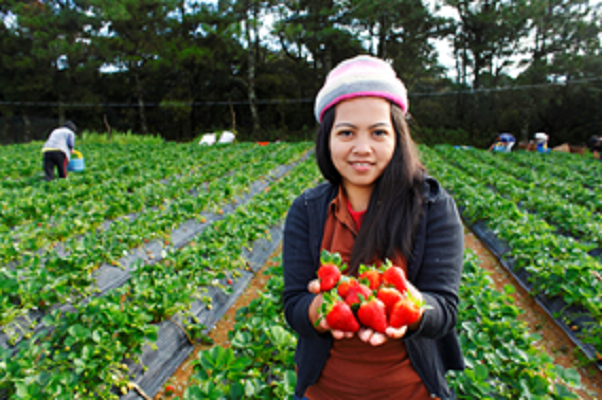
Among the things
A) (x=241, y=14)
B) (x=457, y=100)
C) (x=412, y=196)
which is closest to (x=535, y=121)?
(x=457, y=100)

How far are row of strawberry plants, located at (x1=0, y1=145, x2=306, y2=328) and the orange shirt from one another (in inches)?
100

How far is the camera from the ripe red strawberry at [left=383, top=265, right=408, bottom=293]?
1031 mm

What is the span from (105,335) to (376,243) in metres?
2.03

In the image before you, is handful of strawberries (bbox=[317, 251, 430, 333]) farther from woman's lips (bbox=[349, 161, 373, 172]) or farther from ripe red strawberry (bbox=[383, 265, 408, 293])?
woman's lips (bbox=[349, 161, 373, 172])

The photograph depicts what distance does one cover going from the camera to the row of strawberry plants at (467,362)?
6.41ft

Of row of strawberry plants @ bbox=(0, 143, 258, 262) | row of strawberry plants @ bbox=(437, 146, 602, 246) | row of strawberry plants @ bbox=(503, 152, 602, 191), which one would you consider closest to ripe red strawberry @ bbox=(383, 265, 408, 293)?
row of strawberry plants @ bbox=(0, 143, 258, 262)

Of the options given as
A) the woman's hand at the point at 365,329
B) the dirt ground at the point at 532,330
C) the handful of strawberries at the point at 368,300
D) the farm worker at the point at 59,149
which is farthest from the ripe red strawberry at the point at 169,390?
the farm worker at the point at 59,149

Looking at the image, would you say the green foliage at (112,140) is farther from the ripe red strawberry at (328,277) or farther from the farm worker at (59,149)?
the ripe red strawberry at (328,277)

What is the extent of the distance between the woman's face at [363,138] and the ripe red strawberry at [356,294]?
1.18 ft

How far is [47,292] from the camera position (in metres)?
2.91

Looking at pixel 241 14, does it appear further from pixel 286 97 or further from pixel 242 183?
pixel 242 183

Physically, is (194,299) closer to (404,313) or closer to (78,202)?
(404,313)

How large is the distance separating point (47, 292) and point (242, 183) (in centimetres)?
504

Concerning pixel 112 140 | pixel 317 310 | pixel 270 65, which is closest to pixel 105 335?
pixel 317 310
